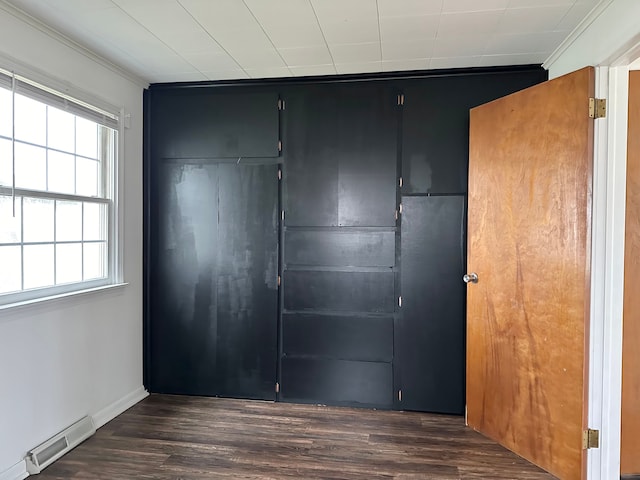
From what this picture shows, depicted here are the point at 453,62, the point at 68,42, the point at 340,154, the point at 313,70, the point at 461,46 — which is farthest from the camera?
the point at 340,154

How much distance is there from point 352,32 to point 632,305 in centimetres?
212

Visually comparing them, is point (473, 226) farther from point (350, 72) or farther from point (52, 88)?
point (52, 88)

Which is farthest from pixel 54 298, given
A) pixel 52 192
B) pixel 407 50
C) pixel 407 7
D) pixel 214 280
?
pixel 407 50

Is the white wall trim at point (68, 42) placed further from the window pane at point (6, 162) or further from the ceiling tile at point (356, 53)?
the ceiling tile at point (356, 53)

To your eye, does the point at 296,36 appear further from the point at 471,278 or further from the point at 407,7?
the point at 471,278

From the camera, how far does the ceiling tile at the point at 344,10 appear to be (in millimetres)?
2104

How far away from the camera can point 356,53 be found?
8.97 feet

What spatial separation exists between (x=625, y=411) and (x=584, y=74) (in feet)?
5.83

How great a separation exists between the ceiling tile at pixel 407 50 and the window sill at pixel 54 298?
2401 mm

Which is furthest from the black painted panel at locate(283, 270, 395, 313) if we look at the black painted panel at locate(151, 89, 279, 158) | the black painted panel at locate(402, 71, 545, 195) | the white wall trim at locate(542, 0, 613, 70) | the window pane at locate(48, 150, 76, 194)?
the white wall trim at locate(542, 0, 613, 70)

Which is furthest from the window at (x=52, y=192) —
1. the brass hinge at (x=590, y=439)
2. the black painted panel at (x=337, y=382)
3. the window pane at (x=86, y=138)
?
the brass hinge at (x=590, y=439)

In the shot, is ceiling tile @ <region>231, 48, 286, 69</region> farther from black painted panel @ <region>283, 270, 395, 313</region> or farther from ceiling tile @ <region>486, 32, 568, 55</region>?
black painted panel @ <region>283, 270, 395, 313</region>

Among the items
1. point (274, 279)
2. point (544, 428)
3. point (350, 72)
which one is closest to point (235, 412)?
point (274, 279)

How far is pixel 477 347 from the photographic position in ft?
9.28
